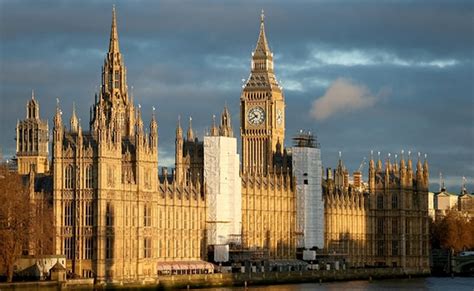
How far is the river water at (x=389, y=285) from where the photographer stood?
154 m

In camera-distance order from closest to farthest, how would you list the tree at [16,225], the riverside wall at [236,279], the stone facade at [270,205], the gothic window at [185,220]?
the riverside wall at [236,279] < the tree at [16,225] < the gothic window at [185,220] < the stone facade at [270,205]

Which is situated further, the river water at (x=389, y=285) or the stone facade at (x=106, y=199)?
the river water at (x=389, y=285)

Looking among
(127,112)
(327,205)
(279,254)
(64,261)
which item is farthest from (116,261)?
(327,205)

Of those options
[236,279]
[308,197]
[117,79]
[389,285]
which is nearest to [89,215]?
[236,279]

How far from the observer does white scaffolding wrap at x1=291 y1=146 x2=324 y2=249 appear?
181 metres

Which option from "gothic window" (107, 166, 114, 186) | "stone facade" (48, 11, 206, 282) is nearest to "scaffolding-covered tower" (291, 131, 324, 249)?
"stone facade" (48, 11, 206, 282)

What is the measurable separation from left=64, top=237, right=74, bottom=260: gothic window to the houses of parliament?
0.29ft

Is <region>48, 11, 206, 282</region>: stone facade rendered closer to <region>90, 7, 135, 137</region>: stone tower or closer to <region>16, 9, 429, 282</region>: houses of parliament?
<region>16, 9, 429, 282</region>: houses of parliament

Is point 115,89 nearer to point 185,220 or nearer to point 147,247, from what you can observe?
point 185,220

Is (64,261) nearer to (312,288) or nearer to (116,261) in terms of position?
(116,261)

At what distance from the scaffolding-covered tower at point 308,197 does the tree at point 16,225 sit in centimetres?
5621

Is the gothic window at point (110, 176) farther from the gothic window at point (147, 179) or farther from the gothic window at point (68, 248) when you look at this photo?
the gothic window at point (147, 179)

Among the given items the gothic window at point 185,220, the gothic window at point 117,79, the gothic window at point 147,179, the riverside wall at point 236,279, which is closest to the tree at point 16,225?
the riverside wall at point 236,279

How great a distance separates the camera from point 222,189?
159500mm
